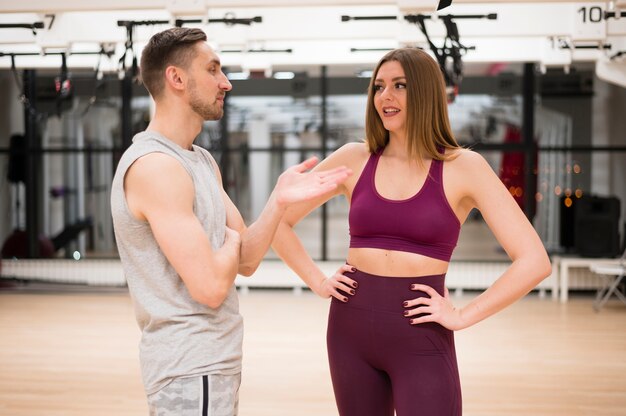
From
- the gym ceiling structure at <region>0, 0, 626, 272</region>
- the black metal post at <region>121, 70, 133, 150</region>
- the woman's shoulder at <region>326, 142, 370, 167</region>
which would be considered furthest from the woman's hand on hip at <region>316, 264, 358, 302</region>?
the black metal post at <region>121, 70, 133, 150</region>

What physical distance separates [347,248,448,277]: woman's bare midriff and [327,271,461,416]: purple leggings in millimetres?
16

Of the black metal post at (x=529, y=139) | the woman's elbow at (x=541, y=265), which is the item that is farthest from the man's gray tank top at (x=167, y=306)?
the black metal post at (x=529, y=139)

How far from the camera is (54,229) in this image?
1024cm

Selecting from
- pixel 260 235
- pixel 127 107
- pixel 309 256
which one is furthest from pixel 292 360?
pixel 127 107

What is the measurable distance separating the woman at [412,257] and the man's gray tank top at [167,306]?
0.46 meters

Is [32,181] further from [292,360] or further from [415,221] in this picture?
[415,221]

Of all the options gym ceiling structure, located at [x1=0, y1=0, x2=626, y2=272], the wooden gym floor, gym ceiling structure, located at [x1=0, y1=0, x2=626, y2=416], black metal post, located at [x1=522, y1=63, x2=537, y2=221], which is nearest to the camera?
the wooden gym floor

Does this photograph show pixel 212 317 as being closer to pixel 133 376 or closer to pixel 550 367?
pixel 133 376

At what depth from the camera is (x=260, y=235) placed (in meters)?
1.68

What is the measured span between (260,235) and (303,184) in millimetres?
154

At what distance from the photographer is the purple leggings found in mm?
1881

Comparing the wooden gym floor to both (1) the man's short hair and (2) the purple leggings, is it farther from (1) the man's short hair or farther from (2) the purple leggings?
(1) the man's short hair

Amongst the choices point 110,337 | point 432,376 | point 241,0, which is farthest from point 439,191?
point 110,337

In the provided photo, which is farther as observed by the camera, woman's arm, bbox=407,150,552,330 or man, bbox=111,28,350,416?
woman's arm, bbox=407,150,552,330
